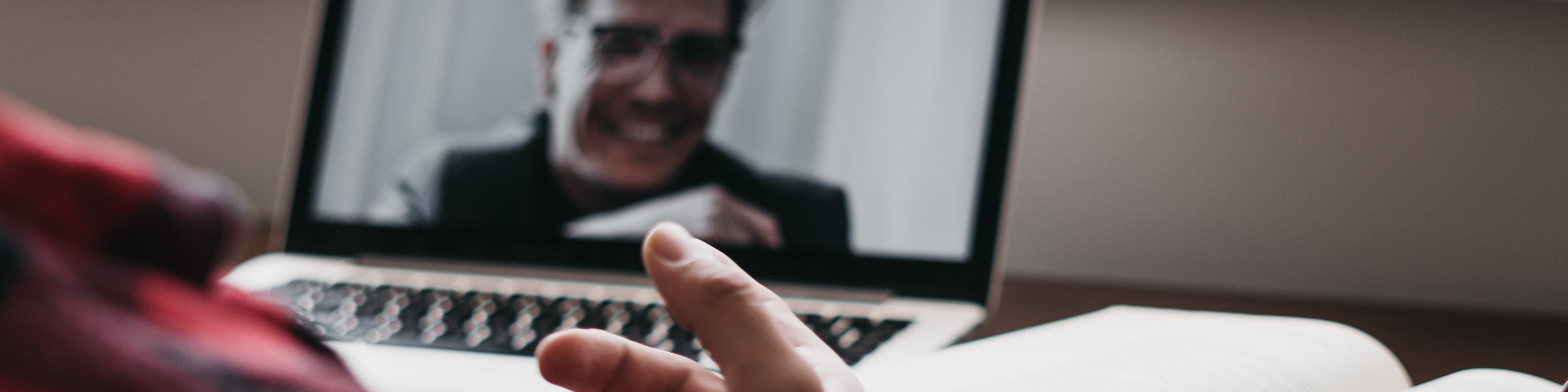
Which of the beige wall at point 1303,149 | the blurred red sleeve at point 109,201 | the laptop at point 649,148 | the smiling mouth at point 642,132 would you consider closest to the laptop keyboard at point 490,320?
→ the laptop at point 649,148

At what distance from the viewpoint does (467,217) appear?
23.1 inches

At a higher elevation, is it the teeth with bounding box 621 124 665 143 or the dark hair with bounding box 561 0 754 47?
the dark hair with bounding box 561 0 754 47

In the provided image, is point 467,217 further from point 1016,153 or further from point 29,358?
point 29,358

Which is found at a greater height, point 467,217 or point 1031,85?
point 1031,85

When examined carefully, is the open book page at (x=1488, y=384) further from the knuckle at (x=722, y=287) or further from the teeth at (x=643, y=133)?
the teeth at (x=643, y=133)

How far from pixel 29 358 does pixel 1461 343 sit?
0.74 m

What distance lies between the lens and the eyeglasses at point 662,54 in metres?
0.57

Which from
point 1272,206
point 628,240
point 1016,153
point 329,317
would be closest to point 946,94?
point 1016,153

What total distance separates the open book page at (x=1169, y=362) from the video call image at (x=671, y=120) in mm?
194

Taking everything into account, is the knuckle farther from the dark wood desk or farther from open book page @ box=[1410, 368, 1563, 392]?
the dark wood desk

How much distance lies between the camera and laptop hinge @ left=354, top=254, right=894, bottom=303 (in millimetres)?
525

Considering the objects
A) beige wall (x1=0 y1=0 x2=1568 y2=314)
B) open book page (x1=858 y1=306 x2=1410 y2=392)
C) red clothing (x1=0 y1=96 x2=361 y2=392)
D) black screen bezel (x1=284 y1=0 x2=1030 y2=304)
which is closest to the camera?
red clothing (x1=0 y1=96 x2=361 y2=392)

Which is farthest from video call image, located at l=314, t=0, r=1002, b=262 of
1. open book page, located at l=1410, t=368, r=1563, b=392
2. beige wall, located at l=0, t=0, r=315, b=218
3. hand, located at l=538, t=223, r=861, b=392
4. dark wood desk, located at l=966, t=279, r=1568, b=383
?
beige wall, located at l=0, t=0, r=315, b=218

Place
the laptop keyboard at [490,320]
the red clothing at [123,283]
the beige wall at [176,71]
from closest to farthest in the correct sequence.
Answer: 1. the red clothing at [123,283]
2. the laptop keyboard at [490,320]
3. the beige wall at [176,71]
